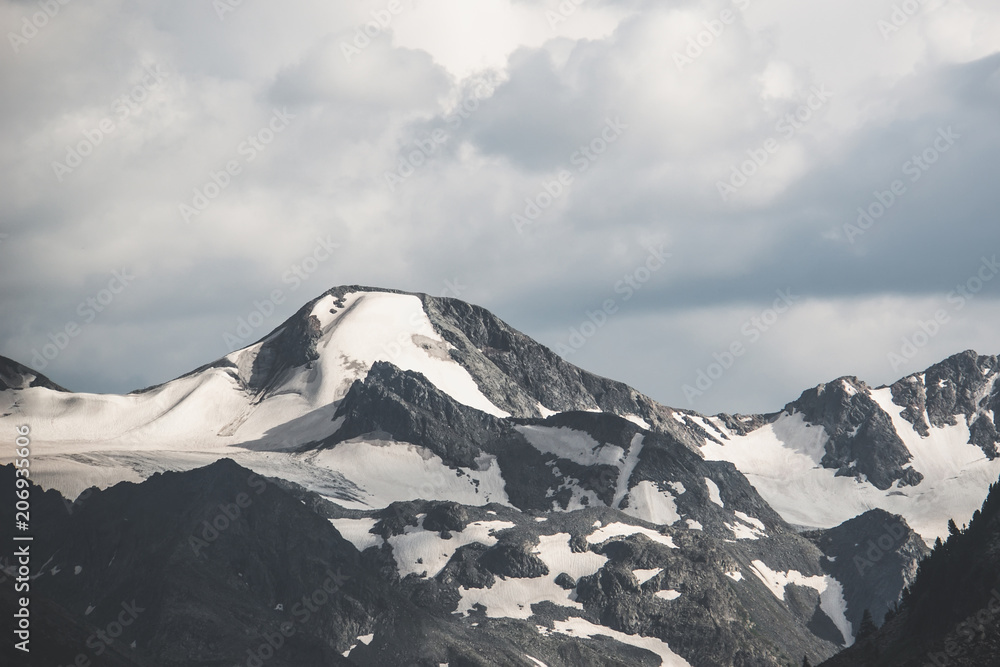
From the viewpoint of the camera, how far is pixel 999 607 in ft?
656

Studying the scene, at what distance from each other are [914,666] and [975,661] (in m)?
10.6

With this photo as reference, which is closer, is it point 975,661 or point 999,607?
point 975,661

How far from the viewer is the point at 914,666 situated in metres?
196

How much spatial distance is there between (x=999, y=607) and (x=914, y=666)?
15.4 m

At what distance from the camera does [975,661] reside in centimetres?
18700

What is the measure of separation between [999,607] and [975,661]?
1562 cm
